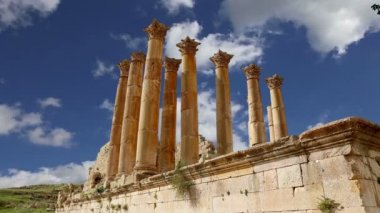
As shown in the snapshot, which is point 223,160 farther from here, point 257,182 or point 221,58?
point 221,58

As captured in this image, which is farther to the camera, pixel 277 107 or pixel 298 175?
pixel 277 107

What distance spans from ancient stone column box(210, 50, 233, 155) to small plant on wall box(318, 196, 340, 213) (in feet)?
38.2

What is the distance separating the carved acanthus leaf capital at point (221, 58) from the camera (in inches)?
800

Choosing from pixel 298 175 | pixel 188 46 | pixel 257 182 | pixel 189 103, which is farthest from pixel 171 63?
pixel 298 175

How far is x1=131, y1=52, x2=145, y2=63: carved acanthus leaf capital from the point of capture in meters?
21.2

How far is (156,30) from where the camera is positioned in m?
18.7

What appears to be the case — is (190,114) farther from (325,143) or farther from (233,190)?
(325,143)

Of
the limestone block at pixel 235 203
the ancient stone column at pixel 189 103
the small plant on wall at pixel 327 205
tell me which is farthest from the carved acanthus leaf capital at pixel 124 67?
the small plant on wall at pixel 327 205

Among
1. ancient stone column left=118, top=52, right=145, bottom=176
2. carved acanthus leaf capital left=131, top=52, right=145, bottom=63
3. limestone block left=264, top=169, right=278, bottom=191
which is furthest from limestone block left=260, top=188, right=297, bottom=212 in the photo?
carved acanthus leaf capital left=131, top=52, right=145, bottom=63

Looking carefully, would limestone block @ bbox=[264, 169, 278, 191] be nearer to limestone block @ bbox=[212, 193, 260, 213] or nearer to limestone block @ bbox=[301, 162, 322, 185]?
limestone block @ bbox=[212, 193, 260, 213]

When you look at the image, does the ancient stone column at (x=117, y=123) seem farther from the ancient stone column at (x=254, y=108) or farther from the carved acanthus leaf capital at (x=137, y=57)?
the ancient stone column at (x=254, y=108)

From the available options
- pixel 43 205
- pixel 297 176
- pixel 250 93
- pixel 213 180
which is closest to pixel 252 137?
pixel 250 93

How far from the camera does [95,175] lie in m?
24.8

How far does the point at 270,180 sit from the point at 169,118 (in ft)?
36.5
